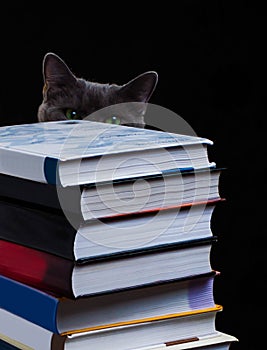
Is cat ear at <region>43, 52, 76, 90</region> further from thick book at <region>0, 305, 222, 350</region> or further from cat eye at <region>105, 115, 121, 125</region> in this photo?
thick book at <region>0, 305, 222, 350</region>

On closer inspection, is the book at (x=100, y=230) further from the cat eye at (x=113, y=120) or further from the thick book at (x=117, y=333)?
the cat eye at (x=113, y=120)

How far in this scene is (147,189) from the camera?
3.37ft

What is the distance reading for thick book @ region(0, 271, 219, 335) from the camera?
1014 millimetres

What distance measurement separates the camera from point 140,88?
2.17m

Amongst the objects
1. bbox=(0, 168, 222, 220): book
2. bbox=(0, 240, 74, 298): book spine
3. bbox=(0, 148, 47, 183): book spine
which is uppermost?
bbox=(0, 148, 47, 183): book spine

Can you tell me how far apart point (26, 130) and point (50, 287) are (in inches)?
10.3

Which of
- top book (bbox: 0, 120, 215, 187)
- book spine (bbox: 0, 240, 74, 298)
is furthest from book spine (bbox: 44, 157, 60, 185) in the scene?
book spine (bbox: 0, 240, 74, 298)

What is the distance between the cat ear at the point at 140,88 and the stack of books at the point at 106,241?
1017 mm

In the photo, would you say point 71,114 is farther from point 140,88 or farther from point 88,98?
point 140,88

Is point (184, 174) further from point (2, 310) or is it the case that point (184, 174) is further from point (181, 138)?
point (2, 310)

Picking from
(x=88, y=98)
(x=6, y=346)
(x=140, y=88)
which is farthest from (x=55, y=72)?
(x=6, y=346)

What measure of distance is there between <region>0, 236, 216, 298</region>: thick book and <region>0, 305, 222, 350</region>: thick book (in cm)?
6

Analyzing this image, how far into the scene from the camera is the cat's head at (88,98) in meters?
2.14

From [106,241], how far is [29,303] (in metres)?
0.14
